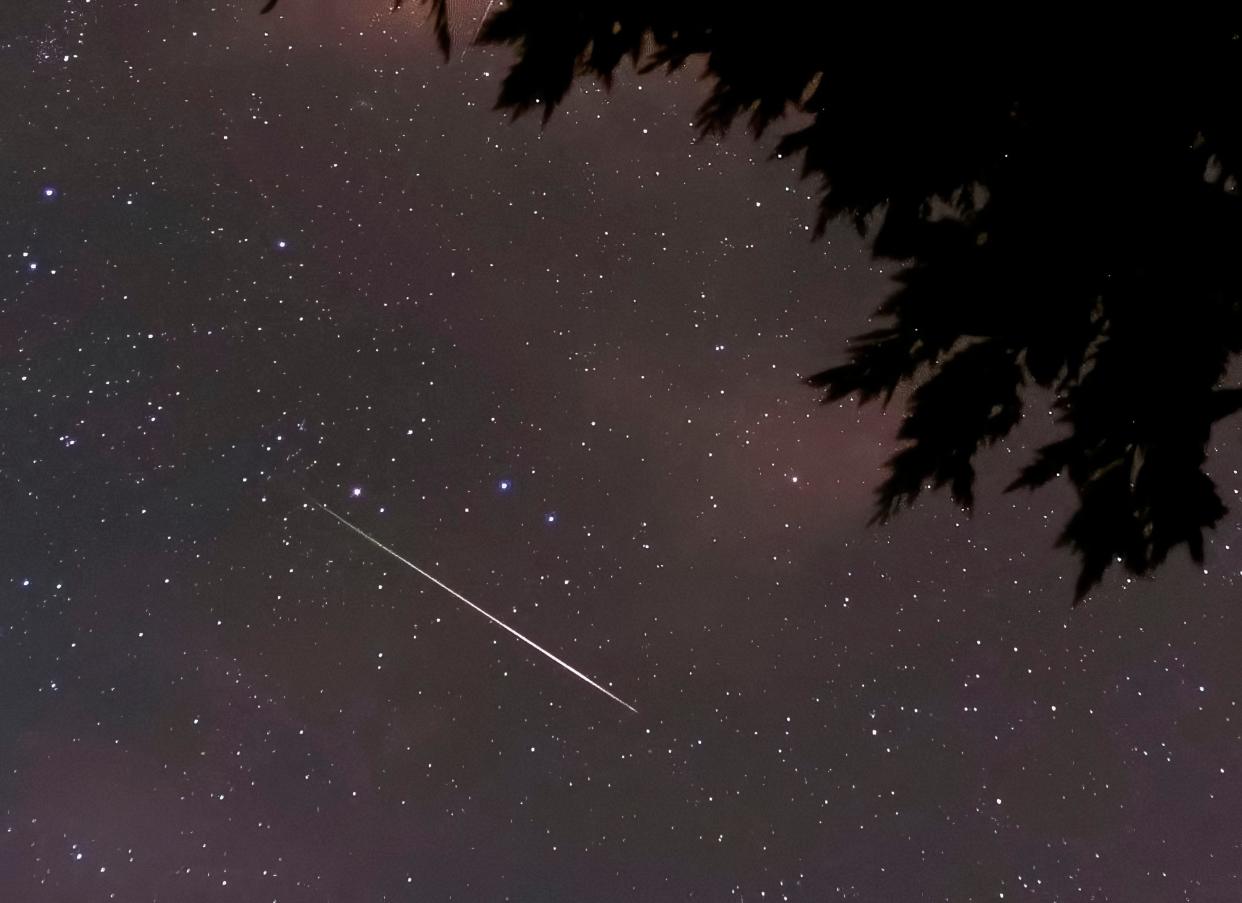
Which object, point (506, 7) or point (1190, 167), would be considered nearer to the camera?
point (1190, 167)

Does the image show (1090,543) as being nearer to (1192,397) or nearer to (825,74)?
(1192,397)

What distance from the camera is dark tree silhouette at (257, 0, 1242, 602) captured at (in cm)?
150

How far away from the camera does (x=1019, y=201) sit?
1.60m

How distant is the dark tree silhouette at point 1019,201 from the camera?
4.91ft

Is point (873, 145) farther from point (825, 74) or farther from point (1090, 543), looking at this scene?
point (1090, 543)

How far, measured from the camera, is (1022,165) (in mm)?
1581

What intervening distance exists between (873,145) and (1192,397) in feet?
2.21

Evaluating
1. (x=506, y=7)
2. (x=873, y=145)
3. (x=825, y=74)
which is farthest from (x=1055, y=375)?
(x=506, y=7)

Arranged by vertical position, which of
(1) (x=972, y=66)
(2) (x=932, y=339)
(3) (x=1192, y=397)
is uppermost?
(1) (x=972, y=66)

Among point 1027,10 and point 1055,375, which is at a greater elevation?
point 1027,10

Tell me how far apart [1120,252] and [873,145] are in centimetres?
44

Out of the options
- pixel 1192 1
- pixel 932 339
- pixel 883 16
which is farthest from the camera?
pixel 932 339

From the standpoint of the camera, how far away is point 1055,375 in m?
1.69

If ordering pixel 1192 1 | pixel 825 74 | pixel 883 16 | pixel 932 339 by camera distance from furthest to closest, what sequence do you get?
pixel 932 339, pixel 825 74, pixel 883 16, pixel 1192 1
